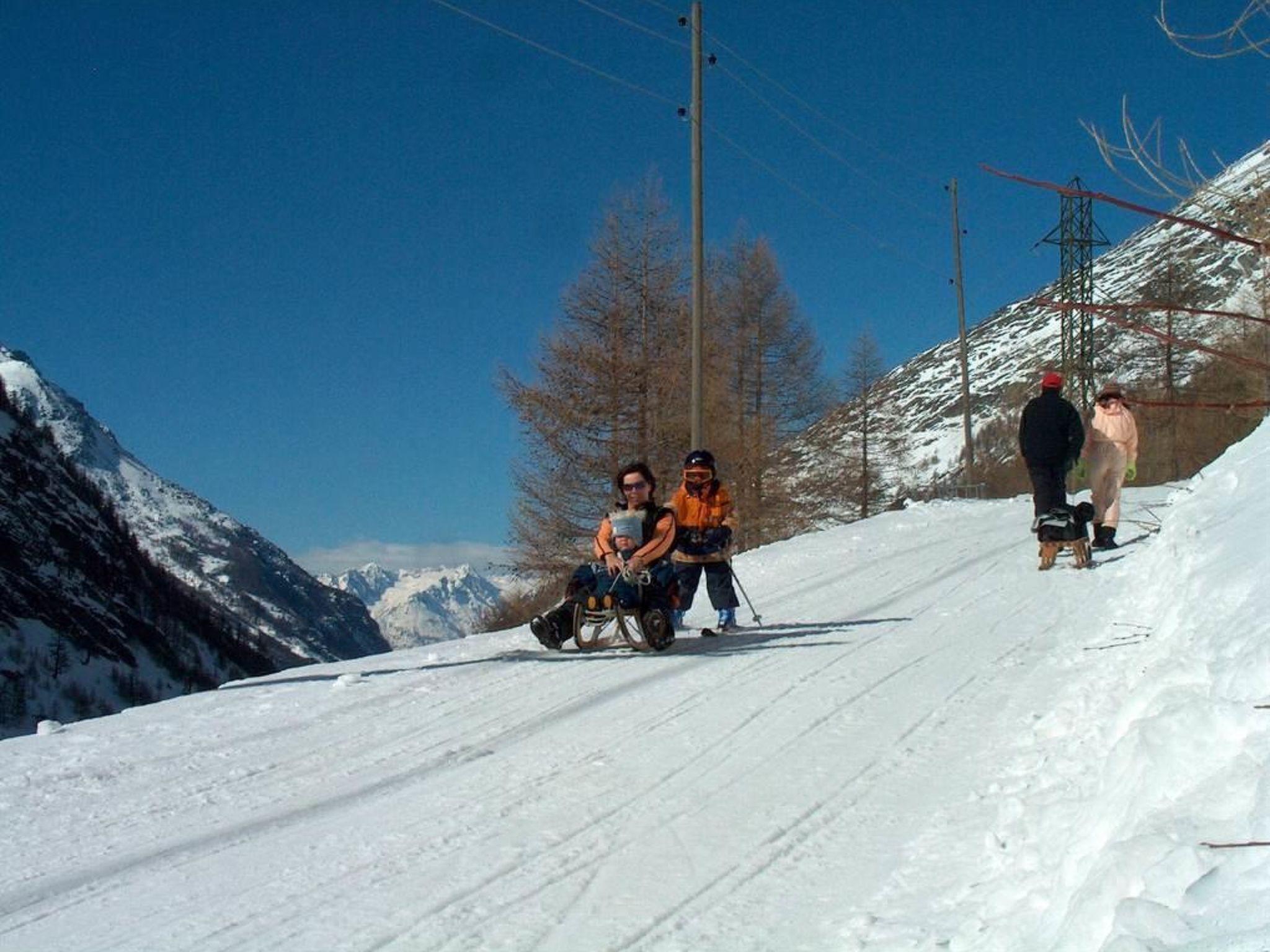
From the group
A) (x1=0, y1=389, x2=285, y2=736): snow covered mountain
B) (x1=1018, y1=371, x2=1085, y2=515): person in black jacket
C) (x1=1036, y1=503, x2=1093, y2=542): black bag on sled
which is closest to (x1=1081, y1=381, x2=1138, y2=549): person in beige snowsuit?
(x1=1018, y1=371, x2=1085, y2=515): person in black jacket

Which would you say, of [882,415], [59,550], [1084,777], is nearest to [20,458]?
[59,550]

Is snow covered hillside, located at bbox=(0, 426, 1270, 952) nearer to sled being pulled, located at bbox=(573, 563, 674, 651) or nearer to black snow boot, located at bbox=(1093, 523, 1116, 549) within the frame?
sled being pulled, located at bbox=(573, 563, 674, 651)

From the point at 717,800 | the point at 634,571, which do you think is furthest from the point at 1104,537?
the point at 717,800

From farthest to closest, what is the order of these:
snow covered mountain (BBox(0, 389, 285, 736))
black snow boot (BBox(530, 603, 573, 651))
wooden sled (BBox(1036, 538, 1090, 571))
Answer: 1. snow covered mountain (BBox(0, 389, 285, 736))
2. wooden sled (BBox(1036, 538, 1090, 571))
3. black snow boot (BBox(530, 603, 573, 651))

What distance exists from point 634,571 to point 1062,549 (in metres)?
5.43

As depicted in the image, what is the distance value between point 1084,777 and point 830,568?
10.6m

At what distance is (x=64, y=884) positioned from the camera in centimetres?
437

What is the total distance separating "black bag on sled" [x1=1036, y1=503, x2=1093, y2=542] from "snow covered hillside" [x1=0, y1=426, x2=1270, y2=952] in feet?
10.7

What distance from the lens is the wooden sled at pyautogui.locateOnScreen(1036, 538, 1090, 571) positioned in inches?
480

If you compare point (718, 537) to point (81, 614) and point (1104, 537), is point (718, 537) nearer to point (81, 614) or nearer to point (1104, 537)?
point (1104, 537)

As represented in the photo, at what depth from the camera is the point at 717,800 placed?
514cm

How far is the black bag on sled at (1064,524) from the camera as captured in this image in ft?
40.0

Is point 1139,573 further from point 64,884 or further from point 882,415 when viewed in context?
point 882,415

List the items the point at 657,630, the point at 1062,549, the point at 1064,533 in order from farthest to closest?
the point at 1062,549 → the point at 1064,533 → the point at 657,630
